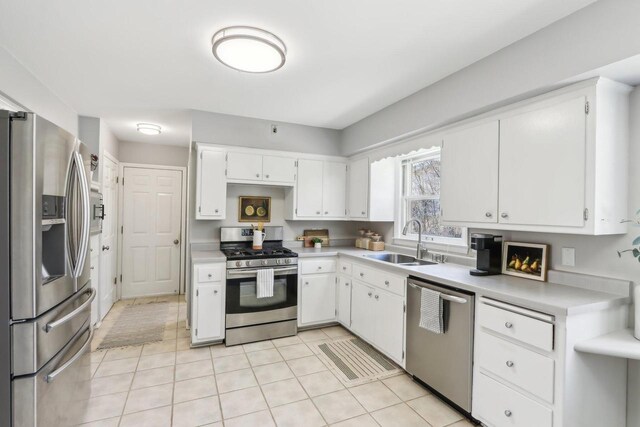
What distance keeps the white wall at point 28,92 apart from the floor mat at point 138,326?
2.29 metres

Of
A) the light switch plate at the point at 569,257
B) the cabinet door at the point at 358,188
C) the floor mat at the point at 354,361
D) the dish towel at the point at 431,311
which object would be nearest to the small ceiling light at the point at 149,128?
the cabinet door at the point at 358,188

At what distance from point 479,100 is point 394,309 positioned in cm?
A: 183

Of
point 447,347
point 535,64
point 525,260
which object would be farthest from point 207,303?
point 535,64

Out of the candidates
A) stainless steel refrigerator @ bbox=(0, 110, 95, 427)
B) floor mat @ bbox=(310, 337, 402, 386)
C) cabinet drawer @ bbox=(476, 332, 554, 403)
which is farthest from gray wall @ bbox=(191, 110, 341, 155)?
cabinet drawer @ bbox=(476, 332, 554, 403)

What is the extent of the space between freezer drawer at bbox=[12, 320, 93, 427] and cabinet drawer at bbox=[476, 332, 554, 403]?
238 cm

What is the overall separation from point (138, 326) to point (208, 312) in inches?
47.7

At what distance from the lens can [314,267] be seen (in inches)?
146

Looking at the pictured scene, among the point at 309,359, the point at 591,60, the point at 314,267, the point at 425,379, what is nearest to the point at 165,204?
the point at 314,267

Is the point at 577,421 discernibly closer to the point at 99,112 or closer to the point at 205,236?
the point at 205,236

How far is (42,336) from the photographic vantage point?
1513 mm

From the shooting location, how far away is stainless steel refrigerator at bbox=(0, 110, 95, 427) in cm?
142

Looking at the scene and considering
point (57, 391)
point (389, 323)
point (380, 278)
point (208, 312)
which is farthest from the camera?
point (208, 312)

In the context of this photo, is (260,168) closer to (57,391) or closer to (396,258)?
(396,258)

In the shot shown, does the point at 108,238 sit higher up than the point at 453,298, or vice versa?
the point at 108,238
